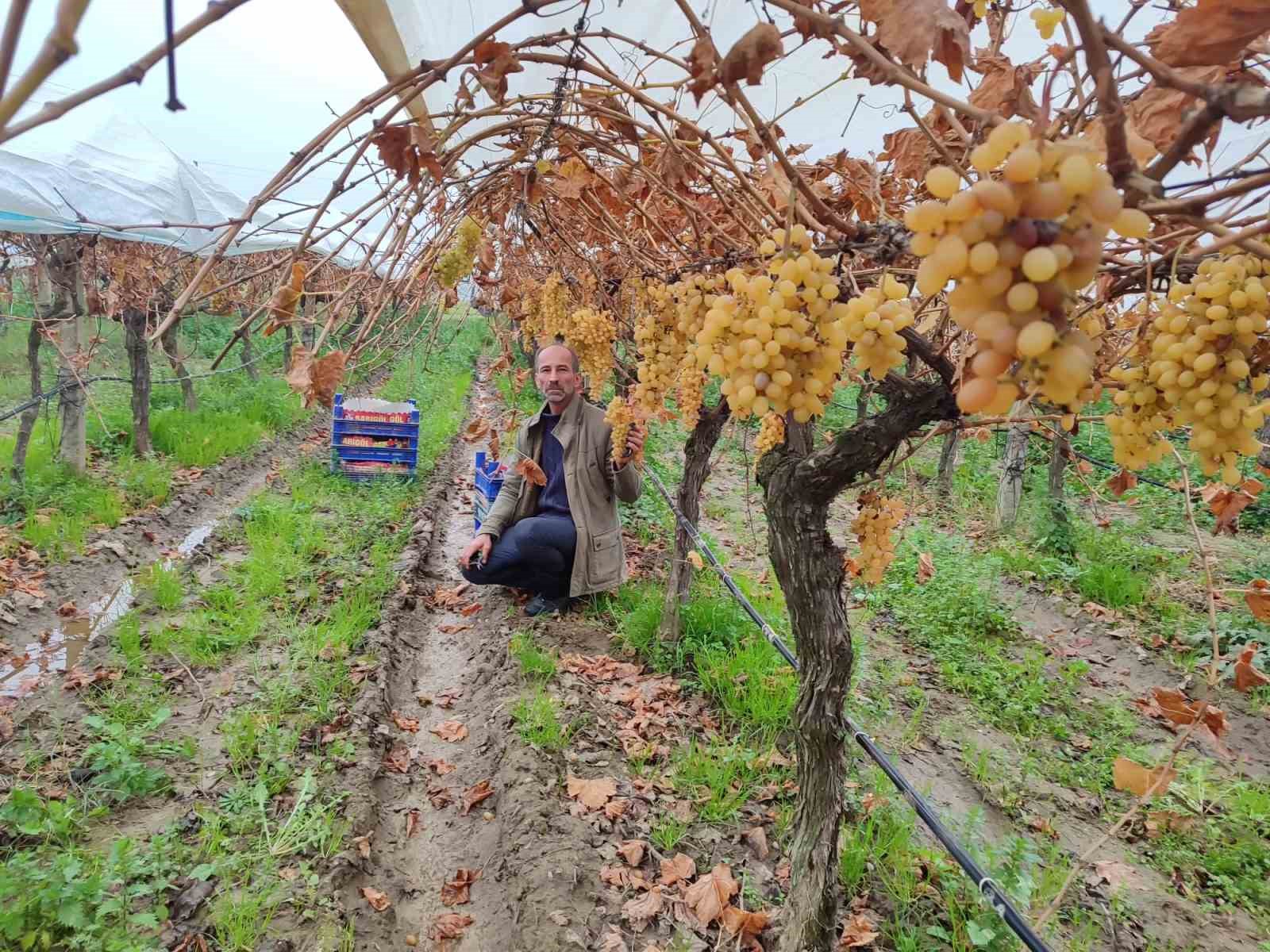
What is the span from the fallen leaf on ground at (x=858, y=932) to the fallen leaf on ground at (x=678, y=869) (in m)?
0.54

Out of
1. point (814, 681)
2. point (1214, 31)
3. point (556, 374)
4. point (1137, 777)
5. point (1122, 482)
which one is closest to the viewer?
point (1214, 31)

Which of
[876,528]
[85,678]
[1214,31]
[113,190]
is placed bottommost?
[85,678]

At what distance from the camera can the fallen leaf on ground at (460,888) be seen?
8.49 feet

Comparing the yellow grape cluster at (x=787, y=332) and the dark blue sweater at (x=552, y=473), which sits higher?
the yellow grape cluster at (x=787, y=332)

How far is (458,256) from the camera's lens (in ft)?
6.64

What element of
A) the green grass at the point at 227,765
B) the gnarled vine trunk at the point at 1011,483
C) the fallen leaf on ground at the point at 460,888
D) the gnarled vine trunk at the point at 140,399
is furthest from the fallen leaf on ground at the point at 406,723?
the gnarled vine trunk at the point at 1011,483

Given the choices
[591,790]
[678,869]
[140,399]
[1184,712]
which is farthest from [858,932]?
[140,399]

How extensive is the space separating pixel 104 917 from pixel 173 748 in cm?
93

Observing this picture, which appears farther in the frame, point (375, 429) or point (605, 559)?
point (375, 429)

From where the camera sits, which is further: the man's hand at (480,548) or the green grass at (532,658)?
the man's hand at (480,548)

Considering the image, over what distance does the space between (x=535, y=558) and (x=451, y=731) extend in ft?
3.73

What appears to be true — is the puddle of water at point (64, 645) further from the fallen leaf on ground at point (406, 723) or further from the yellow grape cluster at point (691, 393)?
the yellow grape cluster at point (691, 393)

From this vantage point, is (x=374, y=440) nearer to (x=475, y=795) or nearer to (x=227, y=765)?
(x=227, y=765)

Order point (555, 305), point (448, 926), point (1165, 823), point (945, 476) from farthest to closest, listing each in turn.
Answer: point (945, 476), point (555, 305), point (1165, 823), point (448, 926)
